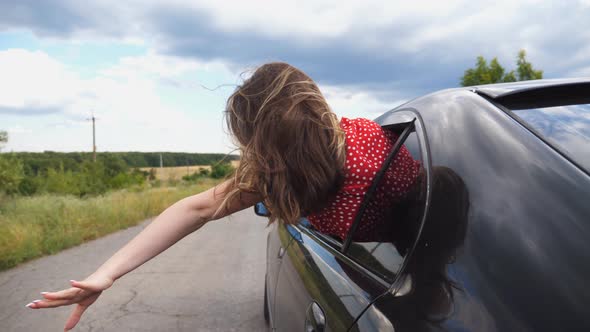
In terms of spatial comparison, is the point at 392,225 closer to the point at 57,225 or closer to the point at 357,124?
the point at 357,124

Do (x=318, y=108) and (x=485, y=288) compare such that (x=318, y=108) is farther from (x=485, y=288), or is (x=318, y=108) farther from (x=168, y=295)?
(x=168, y=295)

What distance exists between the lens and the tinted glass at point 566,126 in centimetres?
119

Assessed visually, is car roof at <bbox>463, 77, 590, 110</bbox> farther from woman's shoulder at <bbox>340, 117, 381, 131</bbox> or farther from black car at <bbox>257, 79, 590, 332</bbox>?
woman's shoulder at <bbox>340, 117, 381, 131</bbox>

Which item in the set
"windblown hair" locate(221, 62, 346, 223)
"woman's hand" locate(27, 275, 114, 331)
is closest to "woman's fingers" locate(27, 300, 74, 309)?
"woman's hand" locate(27, 275, 114, 331)

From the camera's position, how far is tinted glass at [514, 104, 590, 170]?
1.19 metres

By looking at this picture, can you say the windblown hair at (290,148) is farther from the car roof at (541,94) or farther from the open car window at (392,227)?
the car roof at (541,94)

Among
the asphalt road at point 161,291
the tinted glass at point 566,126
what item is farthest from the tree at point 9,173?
the tinted glass at point 566,126

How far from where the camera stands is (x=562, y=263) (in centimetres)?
96

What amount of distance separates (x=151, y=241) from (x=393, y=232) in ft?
2.97

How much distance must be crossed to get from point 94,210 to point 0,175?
9411mm

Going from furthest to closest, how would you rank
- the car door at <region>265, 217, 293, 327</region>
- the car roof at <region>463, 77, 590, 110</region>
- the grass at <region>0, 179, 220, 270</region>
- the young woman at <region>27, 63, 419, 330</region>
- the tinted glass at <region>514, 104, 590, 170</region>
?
1. the grass at <region>0, 179, 220, 270</region>
2. the car door at <region>265, 217, 293, 327</region>
3. the young woman at <region>27, 63, 419, 330</region>
4. the car roof at <region>463, 77, 590, 110</region>
5. the tinted glass at <region>514, 104, 590, 170</region>

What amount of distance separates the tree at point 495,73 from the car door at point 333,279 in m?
13.0

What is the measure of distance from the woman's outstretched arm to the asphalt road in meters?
2.63

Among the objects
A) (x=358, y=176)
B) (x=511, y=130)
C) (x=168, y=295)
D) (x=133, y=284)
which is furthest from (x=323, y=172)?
(x=133, y=284)
